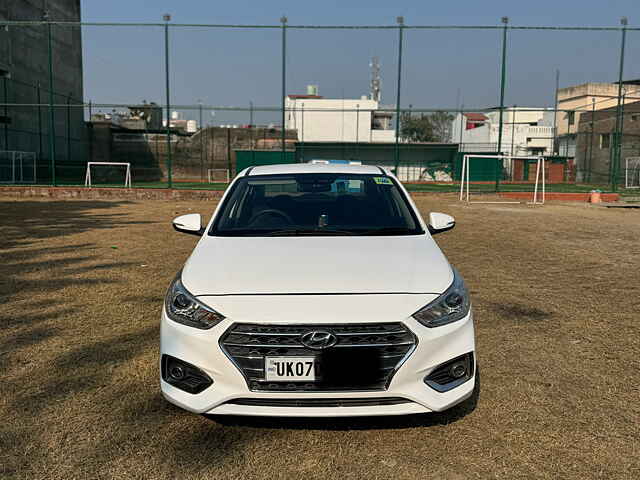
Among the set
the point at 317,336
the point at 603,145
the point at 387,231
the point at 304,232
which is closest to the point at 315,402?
the point at 317,336

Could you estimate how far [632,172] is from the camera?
108 feet

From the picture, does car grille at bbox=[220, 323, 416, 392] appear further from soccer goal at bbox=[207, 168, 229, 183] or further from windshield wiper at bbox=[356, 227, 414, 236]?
soccer goal at bbox=[207, 168, 229, 183]

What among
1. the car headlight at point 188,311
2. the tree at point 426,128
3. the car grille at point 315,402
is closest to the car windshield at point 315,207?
the car headlight at point 188,311

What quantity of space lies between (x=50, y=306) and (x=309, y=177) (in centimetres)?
255

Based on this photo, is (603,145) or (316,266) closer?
(316,266)

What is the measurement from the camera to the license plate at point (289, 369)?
2.49 meters

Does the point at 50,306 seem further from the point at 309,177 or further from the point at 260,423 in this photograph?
the point at 260,423

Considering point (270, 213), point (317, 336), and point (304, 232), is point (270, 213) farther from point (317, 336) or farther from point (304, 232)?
point (317, 336)

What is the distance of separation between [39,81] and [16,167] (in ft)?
30.0

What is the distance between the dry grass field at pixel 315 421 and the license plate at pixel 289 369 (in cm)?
35

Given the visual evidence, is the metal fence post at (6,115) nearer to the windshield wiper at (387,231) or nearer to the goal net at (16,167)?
the goal net at (16,167)

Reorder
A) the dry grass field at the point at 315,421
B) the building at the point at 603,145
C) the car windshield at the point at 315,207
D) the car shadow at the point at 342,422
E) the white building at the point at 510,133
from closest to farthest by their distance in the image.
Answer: the dry grass field at the point at 315,421
the car shadow at the point at 342,422
the car windshield at the point at 315,207
the building at the point at 603,145
the white building at the point at 510,133

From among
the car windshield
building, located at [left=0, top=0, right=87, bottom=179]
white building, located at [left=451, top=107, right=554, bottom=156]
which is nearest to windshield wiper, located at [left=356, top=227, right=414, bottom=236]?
the car windshield

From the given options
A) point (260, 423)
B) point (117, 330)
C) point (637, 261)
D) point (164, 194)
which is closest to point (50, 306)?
point (117, 330)
